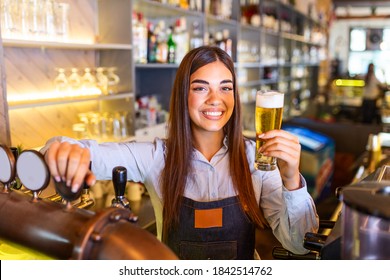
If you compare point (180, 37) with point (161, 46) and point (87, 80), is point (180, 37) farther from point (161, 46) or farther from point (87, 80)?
point (87, 80)

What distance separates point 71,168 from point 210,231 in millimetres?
625

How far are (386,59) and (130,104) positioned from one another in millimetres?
13036

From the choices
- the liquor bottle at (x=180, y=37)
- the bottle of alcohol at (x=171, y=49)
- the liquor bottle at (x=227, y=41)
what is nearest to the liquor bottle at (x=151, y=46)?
the bottle of alcohol at (x=171, y=49)

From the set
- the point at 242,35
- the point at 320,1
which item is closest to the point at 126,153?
the point at 242,35

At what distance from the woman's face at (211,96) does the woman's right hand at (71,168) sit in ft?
1.72

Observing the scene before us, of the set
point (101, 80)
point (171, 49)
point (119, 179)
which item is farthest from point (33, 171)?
Result: point (171, 49)

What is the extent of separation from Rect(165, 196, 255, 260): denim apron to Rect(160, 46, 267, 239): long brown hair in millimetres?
28

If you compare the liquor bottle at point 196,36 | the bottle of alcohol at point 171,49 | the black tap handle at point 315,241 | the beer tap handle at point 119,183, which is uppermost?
the liquor bottle at point 196,36

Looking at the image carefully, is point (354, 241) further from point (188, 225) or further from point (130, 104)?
point (130, 104)

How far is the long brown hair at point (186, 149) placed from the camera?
4.30ft

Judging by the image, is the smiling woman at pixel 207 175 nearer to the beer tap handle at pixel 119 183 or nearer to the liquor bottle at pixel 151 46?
the beer tap handle at pixel 119 183

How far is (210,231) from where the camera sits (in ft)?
4.25

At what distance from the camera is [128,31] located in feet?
8.09
